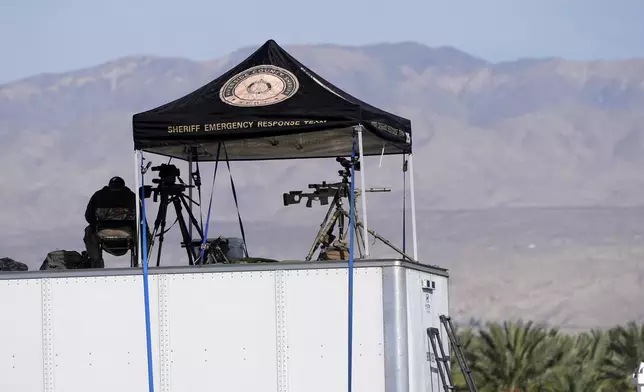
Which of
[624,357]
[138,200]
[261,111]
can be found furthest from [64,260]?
[624,357]

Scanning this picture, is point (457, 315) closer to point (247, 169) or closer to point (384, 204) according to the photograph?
point (384, 204)

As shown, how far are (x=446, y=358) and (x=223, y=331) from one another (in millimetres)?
2637

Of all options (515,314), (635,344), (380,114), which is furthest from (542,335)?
(515,314)

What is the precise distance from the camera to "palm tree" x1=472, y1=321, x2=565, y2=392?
1677 inches

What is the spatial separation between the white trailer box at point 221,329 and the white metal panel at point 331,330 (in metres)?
0.01

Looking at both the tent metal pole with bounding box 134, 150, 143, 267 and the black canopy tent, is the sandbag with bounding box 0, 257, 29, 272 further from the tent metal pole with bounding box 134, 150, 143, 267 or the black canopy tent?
the black canopy tent

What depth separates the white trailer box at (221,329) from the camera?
13320mm

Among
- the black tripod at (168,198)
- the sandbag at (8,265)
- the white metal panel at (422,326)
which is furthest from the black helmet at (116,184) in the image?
the white metal panel at (422,326)

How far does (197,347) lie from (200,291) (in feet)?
2.01

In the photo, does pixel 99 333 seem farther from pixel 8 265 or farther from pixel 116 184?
pixel 116 184

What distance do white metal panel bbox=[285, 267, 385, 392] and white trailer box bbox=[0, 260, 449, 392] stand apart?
0.04 ft

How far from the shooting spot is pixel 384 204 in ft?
317

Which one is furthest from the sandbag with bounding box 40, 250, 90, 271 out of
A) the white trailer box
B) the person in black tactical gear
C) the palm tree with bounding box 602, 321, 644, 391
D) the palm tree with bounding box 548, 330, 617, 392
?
the palm tree with bounding box 602, 321, 644, 391

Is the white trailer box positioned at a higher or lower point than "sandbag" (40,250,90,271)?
lower
